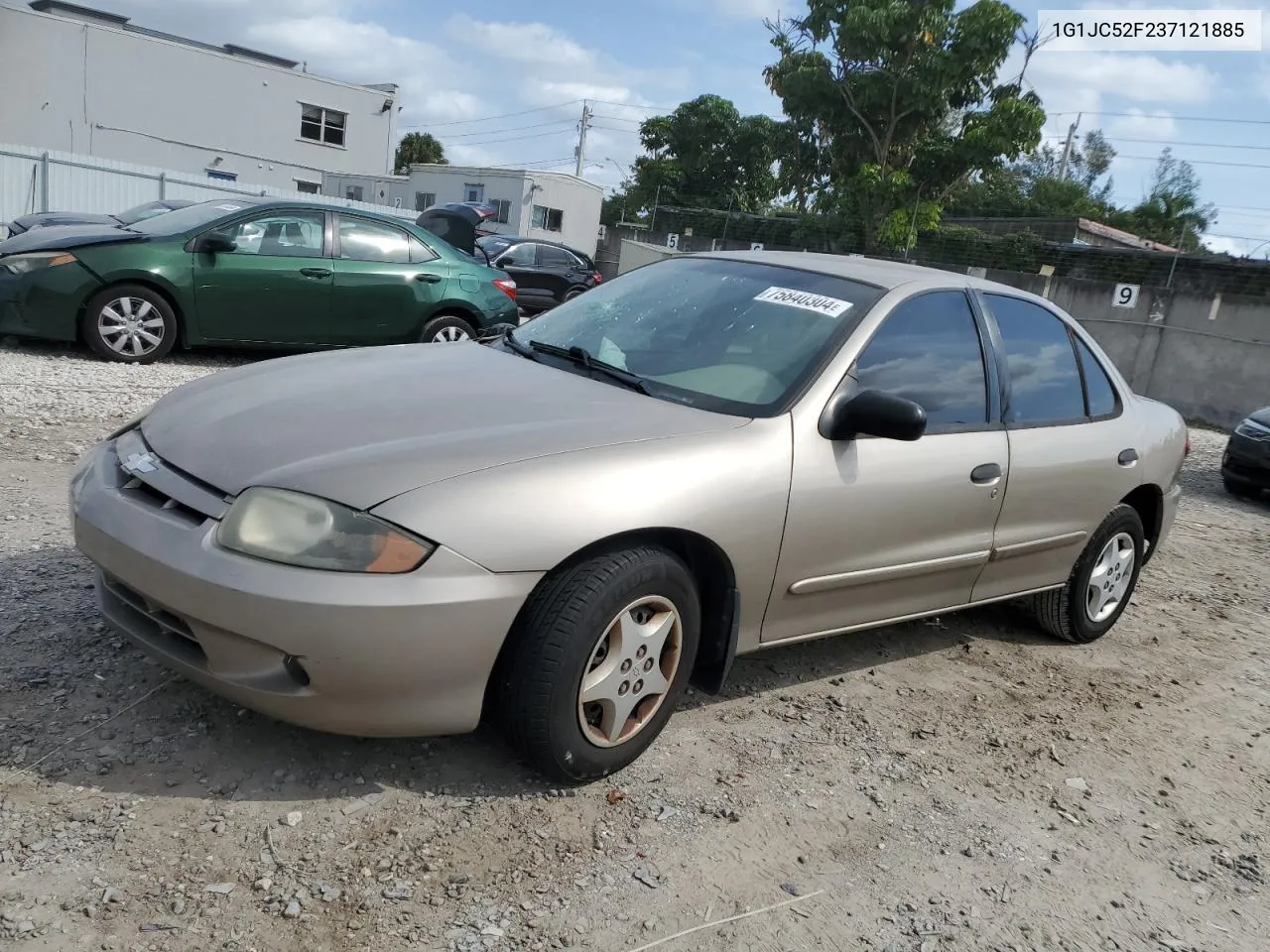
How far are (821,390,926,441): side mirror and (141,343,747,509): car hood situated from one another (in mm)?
322

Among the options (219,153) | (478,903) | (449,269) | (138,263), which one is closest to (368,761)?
(478,903)

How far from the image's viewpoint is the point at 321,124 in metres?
36.1

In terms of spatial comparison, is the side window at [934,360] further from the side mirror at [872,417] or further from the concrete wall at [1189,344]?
the concrete wall at [1189,344]

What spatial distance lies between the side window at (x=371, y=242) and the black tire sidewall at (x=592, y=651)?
653cm

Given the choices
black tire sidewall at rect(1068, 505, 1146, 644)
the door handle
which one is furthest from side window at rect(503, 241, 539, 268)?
the door handle

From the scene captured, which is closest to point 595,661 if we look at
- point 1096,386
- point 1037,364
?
point 1037,364

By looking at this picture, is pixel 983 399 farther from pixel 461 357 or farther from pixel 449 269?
pixel 449 269

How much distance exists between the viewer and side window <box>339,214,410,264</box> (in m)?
8.65

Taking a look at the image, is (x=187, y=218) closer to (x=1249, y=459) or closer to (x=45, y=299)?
(x=45, y=299)

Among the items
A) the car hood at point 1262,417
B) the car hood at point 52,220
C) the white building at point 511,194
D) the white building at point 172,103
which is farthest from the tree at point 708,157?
the car hood at point 1262,417

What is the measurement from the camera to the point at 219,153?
3384cm

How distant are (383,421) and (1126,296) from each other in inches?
670

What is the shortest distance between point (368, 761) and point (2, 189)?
62.1 feet

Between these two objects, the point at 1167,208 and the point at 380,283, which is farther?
the point at 1167,208
